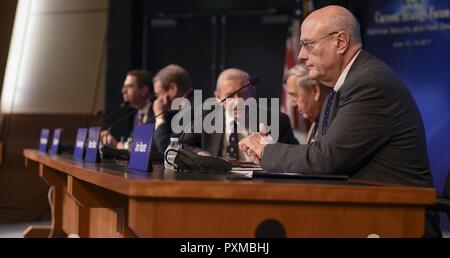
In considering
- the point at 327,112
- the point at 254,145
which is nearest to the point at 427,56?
the point at 327,112

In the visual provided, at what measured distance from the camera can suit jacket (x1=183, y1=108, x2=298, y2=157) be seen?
4344mm

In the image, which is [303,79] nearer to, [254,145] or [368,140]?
[254,145]

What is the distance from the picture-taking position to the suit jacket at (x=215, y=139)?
4344 mm

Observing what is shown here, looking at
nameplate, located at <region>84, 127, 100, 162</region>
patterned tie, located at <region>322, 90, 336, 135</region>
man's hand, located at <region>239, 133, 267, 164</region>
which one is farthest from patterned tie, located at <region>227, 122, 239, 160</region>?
patterned tie, located at <region>322, 90, 336, 135</region>

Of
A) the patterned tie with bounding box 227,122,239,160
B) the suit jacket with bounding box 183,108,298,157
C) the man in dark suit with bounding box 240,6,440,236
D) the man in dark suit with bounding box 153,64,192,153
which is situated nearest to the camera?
the man in dark suit with bounding box 240,6,440,236

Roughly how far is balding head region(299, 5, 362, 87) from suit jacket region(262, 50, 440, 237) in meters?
0.16

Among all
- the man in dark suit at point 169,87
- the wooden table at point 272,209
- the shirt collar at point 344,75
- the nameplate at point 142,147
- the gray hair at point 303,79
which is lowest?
the wooden table at point 272,209

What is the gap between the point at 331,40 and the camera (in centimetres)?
244

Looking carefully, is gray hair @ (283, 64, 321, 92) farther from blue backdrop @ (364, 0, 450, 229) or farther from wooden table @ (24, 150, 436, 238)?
wooden table @ (24, 150, 436, 238)

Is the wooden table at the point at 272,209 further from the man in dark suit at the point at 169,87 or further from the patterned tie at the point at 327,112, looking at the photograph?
the man in dark suit at the point at 169,87

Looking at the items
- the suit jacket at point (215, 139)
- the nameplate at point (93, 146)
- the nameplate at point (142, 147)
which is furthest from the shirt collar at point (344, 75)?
the suit jacket at point (215, 139)

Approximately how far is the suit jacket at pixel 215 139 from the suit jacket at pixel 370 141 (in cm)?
206

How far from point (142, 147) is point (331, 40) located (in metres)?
0.73
